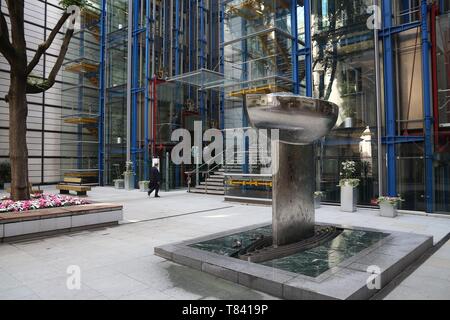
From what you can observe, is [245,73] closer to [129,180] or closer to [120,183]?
[129,180]

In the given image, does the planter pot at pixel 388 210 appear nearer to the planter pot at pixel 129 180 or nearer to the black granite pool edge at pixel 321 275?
the black granite pool edge at pixel 321 275

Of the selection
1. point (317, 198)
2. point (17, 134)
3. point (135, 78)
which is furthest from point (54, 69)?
point (135, 78)

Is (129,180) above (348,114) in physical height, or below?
below

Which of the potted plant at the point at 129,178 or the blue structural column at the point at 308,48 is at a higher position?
the blue structural column at the point at 308,48

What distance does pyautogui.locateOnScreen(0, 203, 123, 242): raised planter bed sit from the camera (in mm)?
7152

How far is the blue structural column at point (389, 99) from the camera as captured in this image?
40.1ft

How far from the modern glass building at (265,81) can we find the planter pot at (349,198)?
3.37 ft

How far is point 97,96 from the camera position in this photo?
88.8 feet

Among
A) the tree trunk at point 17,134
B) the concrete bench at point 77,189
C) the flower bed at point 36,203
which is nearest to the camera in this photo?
the flower bed at point 36,203

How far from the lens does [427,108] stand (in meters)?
11.5

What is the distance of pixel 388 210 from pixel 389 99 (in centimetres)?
A: 448

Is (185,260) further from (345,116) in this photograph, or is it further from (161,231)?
(345,116)

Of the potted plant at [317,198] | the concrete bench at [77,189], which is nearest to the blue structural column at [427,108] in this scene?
the potted plant at [317,198]
